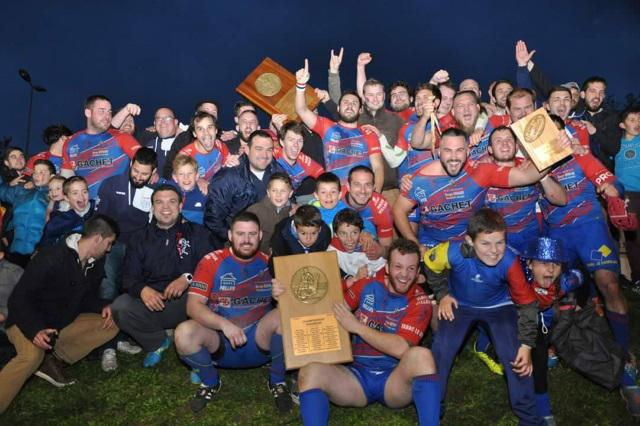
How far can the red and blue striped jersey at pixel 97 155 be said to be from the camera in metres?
7.40

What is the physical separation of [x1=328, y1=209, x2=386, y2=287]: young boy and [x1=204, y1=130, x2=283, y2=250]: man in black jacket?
1333mm

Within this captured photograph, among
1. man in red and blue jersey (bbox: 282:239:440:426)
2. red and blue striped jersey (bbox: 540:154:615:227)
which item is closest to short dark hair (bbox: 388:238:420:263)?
man in red and blue jersey (bbox: 282:239:440:426)

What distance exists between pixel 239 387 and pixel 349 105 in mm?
3977

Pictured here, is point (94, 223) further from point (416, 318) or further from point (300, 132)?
point (416, 318)

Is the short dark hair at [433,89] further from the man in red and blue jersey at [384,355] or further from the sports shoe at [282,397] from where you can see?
the sports shoe at [282,397]

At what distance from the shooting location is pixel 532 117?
5.40 m

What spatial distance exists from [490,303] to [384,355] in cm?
Answer: 112

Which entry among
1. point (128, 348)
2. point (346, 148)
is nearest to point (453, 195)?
point (346, 148)

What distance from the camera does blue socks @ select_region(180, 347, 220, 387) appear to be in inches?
199

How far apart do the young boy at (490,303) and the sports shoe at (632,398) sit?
1247 millimetres

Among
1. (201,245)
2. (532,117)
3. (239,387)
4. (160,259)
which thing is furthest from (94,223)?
(532,117)

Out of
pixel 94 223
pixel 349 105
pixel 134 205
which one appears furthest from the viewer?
pixel 349 105

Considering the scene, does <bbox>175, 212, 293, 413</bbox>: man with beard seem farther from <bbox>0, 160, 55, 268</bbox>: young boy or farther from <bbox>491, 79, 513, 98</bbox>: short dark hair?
<bbox>491, 79, 513, 98</bbox>: short dark hair

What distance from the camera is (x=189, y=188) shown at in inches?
265
